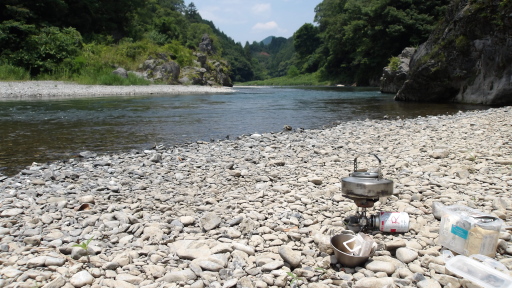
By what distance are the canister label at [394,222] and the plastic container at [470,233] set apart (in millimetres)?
325

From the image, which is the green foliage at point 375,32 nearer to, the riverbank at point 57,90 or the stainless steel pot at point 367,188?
the riverbank at point 57,90

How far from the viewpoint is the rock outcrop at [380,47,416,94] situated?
84.1 ft

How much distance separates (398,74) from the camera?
26047 millimetres

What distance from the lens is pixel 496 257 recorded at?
2.81 m

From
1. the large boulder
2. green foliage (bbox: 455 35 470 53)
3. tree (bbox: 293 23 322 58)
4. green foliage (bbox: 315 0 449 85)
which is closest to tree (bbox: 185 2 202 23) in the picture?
tree (bbox: 293 23 322 58)

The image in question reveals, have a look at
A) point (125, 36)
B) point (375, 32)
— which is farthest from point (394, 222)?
point (375, 32)

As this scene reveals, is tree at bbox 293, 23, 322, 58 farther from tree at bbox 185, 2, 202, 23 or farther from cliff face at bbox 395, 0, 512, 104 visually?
cliff face at bbox 395, 0, 512, 104

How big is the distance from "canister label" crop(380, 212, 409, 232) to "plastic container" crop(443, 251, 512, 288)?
1.87 ft

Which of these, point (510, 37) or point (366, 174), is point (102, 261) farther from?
point (510, 37)

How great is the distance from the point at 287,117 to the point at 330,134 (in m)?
4.53

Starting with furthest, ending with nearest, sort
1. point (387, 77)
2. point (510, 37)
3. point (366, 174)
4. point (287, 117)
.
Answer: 1. point (387, 77)
2. point (510, 37)
3. point (287, 117)
4. point (366, 174)

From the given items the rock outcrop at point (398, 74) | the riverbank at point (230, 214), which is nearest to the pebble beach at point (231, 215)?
the riverbank at point (230, 214)

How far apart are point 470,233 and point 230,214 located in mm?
2249

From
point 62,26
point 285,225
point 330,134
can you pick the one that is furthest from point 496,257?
point 62,26
